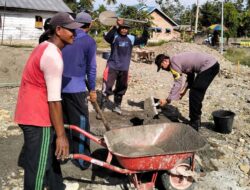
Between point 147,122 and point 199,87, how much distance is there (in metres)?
1.12

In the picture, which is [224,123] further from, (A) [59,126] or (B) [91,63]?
(A) [59,126]

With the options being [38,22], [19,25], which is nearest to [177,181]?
[19,25]

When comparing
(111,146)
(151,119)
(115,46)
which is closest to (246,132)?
(151,119)

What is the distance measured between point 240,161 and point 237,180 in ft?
2.15

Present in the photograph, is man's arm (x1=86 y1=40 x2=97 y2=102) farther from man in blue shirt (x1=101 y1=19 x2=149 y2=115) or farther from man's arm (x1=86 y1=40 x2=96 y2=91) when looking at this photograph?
man in blue shirt (x1=101 y1=19 x2=149 y2=115)

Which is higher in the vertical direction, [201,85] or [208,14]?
[208,14]

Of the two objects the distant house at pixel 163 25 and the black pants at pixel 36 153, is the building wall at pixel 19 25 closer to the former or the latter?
the distant house at pixel 163 25

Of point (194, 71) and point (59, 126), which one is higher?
point (194, 71)

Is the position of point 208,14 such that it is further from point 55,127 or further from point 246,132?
point 55,127

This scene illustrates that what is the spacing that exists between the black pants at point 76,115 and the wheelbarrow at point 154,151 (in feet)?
1.43

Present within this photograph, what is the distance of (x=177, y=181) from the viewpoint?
398cm

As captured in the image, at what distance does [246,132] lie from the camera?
6383mm

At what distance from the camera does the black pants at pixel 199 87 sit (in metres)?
5.87

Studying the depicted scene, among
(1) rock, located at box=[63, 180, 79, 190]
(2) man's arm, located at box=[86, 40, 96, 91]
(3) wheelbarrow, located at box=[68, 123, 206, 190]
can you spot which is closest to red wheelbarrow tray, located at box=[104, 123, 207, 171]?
(3) wheelbarrow, located at box=[68, 123, 206, 190]
